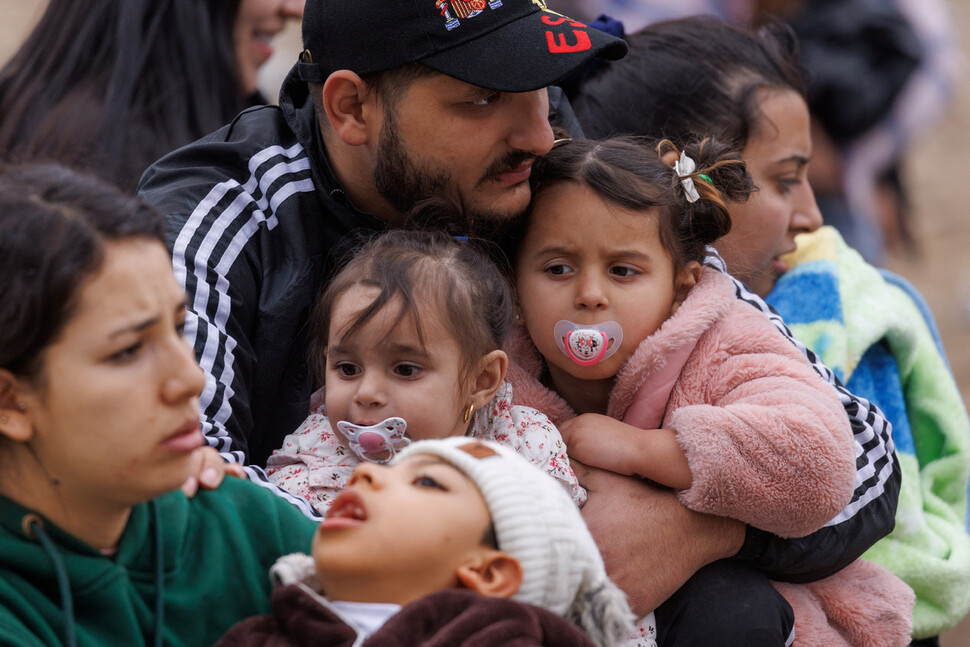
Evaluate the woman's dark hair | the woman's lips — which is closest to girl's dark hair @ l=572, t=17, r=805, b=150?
the woman's dark hair

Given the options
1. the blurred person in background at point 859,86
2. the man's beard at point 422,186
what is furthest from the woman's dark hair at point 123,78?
the blurred person in background at point 859,86

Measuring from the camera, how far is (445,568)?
1.71 metres

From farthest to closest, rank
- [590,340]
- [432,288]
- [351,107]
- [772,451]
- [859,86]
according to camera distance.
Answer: [859,86], [351,107], [590,340], [432,288], [772,451]

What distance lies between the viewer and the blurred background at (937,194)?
7824mm

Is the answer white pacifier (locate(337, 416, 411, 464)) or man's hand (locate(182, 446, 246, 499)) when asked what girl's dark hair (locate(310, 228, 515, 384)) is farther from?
man's hand (locate(182, 446, 246, 499))

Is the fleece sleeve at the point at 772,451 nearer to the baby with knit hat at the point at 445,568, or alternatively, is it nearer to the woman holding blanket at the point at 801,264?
the baby with knit hat at the point at 445,568

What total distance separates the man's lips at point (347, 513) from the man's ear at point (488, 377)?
67 cm

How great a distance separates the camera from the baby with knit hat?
1.65 m

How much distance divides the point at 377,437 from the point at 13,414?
0.81m

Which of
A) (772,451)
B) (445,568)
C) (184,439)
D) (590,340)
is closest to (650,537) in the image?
(772,451)

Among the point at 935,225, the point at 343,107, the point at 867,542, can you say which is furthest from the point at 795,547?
the point at 935,225

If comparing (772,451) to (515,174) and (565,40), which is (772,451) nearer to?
(515,174)

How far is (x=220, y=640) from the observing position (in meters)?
1.69

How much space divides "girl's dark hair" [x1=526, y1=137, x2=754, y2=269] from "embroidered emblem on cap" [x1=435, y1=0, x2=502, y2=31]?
38cm
